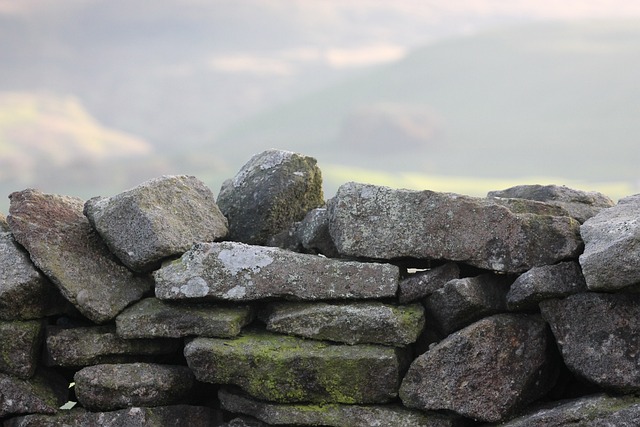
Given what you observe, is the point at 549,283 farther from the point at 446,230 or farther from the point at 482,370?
the point at 446,230

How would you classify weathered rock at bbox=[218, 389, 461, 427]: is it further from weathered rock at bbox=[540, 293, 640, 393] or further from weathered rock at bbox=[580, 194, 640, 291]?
weathered rock at bbox=[580, 194, 640, 291]

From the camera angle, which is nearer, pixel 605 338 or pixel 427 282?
pixel 605 338

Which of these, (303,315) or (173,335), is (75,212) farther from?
(303,315)

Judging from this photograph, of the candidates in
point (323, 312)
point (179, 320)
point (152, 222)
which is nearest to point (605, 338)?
point (323, 312)

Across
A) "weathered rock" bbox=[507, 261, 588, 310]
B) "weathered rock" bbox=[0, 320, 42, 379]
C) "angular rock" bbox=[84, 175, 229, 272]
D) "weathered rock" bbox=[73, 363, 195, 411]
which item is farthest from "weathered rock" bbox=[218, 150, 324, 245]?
"weathered rock" bbox=[507, 261, 588, 310]

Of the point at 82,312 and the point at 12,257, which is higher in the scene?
the point at 12,257

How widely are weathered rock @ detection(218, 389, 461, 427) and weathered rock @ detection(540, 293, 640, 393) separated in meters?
1.49

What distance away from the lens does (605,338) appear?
925 centimetres

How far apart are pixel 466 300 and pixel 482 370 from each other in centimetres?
71

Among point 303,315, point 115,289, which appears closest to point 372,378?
point 303,315

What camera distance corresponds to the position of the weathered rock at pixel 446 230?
980 cm

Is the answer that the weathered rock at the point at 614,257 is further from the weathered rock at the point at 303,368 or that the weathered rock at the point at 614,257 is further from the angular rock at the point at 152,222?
the angular rock at the point at 152,222

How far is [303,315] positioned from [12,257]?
132 inches

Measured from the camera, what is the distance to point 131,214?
1053cm
